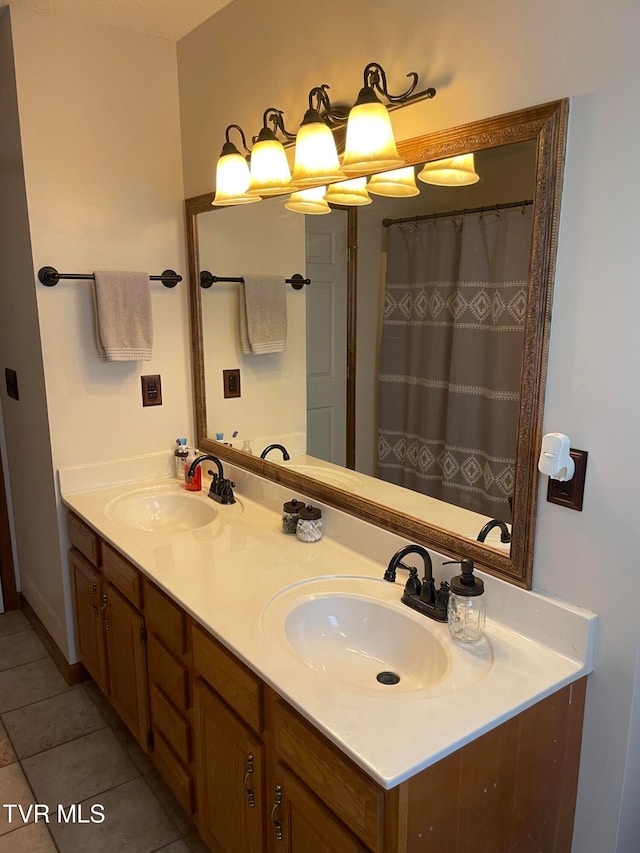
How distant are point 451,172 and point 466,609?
0.96 metres

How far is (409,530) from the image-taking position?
1.61 metres

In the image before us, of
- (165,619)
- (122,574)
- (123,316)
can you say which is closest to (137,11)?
(123,316)

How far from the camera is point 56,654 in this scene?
2643 mm

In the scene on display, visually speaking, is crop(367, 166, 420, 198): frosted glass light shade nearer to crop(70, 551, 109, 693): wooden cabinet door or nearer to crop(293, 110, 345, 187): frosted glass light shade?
crop(293, 110, 345, 187): frosted glass light shade

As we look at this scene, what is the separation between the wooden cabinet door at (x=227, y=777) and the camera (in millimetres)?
1386

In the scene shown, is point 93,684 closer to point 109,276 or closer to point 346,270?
point 109,276

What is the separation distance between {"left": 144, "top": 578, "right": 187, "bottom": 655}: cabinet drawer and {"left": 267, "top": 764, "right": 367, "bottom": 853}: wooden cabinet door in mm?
458

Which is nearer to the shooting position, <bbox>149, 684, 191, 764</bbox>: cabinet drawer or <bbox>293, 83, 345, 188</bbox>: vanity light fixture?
<bbox>293, 83, 345, 188</bbox>: vanity light fixture

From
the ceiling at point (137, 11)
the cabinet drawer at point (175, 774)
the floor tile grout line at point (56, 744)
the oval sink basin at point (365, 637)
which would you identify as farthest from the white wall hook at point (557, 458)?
the floor tile grout line at point (56, 744)

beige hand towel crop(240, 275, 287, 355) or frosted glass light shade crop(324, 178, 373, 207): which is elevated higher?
frosted glass light shade crop(324, 178, 373, 207)

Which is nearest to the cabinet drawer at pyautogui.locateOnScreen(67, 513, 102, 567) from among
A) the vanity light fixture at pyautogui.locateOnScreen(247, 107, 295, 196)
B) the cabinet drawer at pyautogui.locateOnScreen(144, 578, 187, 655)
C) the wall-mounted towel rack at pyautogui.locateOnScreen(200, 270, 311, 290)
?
the cabinet drawer at pyautogui.locateOnScreen(144, 578, 187, 655)

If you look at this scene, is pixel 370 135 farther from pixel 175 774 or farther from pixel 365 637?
pixel 175 774

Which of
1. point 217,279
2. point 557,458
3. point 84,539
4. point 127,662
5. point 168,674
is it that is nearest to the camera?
point 557,458

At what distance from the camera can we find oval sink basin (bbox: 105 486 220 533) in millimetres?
2277
